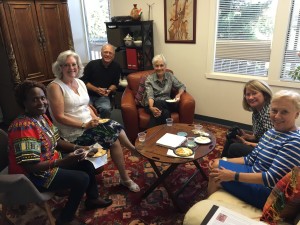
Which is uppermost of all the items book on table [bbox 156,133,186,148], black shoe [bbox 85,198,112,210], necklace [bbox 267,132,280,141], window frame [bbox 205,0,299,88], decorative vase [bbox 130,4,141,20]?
decorative vase [bbox 130,4,141,20]

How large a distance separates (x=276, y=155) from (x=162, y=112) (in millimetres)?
1548

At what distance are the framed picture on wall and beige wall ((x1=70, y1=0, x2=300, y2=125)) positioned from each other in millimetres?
68

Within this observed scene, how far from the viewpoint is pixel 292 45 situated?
2756 mm

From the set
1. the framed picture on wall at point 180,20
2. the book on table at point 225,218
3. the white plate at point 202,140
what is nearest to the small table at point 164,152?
the white plate at point 202,140

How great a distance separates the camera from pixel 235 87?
3.23 m

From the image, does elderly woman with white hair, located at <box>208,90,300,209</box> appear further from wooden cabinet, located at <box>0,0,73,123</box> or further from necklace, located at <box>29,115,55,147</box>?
wooden cabinet, located at <box>0,0,73,123</box>

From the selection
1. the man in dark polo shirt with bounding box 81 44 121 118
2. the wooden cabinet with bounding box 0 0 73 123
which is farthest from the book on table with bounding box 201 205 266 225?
the wooden cabinet with bounding box 0 0 73 123

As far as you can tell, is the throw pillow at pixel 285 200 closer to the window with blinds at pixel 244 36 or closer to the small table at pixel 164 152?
the small table at pixel 164 152

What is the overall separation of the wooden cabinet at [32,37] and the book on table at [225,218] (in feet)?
9.71

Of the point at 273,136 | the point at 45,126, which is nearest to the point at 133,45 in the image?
the point at 45,126

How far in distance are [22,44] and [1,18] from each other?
1.19 ft

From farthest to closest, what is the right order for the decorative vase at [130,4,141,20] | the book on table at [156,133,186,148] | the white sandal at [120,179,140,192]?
the decorative vase at [130,4,141,20]
the white sandal at [120,179,140,192]
the book on table at [156,133,186,148]

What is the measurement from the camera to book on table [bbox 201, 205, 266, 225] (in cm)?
111

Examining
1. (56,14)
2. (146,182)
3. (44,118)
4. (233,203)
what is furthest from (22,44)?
(233,203)
